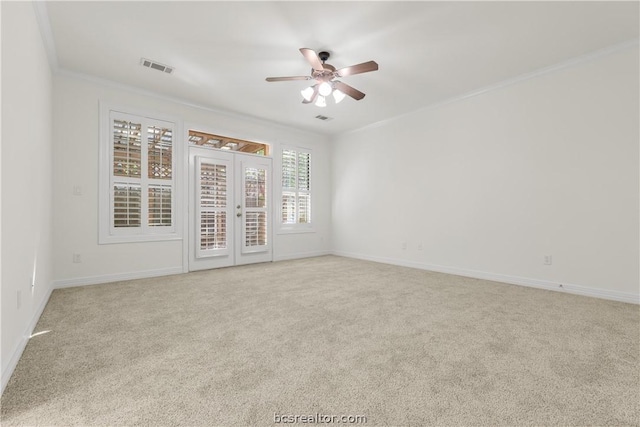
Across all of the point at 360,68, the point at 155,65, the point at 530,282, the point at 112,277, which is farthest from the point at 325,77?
the point at 112,277

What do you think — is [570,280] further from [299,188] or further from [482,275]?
[299,188]

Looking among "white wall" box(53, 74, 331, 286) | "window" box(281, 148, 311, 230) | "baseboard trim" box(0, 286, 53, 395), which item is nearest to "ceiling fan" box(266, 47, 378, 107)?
"white wall" box(53, 74, 331, 286)

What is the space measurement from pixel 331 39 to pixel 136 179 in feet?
10.7

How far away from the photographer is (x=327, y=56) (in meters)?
3.27

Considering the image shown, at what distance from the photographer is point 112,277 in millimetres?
4008

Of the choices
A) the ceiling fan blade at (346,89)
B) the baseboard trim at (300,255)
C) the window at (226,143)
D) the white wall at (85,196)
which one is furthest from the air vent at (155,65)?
the baseboard trim at (300,255)

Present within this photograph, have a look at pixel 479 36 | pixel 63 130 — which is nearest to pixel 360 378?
pixel 479 36

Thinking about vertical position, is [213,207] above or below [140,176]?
below

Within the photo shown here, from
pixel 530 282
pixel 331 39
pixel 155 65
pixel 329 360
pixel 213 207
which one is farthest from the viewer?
pixel 213 207

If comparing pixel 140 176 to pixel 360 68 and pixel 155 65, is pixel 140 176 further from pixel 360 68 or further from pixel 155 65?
pixel 360 68

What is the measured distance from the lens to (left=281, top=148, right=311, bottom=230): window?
607 cm

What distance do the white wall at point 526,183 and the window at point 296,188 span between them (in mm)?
1533

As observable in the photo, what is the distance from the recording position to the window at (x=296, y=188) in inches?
239

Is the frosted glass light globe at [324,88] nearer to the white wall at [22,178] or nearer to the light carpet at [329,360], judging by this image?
the light carpet at [329,360]
